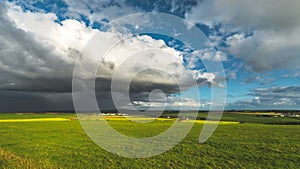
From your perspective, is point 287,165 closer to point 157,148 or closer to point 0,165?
point 157,148

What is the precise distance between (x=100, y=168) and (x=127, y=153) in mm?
5840

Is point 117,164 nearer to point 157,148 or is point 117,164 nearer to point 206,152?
point 157,148

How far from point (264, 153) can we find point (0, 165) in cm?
2300

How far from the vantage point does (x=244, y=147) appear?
26.8 m

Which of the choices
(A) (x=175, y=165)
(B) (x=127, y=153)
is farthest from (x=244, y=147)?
(B) (x=127, y=153)

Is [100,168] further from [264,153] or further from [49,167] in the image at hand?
[264,153]

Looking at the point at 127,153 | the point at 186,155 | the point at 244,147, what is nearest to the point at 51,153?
the point at 127,153

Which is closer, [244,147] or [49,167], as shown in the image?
[49,167]

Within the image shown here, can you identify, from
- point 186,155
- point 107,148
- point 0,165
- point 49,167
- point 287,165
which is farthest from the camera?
point 107,148

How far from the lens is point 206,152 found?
24.0 metres

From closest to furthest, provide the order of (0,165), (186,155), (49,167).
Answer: (0,165) → (49,167) → (186,155)

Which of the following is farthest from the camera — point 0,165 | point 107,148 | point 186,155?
point 107,148

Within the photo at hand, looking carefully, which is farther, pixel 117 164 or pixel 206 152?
pixel 206 152

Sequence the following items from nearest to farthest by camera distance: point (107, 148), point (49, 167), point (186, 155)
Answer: point (49, 167)
point (186, 155)
point (107, 148)
